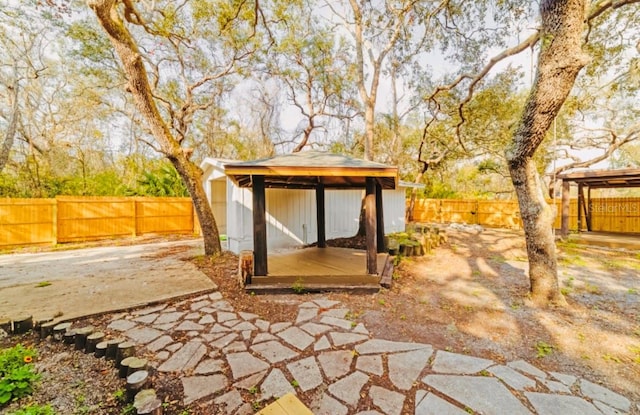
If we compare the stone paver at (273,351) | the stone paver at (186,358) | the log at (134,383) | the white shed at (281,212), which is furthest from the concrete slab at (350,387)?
the white shed at (281,212)

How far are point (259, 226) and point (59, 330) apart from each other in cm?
258

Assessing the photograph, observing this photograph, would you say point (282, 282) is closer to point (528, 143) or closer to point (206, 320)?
point (206, 320)

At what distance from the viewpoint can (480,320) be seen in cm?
349

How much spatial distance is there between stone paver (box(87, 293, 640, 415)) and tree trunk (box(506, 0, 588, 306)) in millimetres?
1989

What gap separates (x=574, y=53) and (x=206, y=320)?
18.0 ft

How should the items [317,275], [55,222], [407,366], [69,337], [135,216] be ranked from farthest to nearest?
[135,216] → [55,222] → [317,275] → [69,337] → [407,366]

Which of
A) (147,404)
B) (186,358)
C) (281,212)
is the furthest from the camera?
(281,212)

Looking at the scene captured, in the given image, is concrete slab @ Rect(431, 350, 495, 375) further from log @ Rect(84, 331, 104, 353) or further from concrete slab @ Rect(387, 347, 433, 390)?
log @ Rect(84, 331, 104, 353)

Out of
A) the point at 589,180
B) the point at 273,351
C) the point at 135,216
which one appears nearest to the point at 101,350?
the point at 273,351

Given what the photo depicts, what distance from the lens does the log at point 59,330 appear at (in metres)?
2.86

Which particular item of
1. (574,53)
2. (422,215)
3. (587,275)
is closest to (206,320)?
(574,53)

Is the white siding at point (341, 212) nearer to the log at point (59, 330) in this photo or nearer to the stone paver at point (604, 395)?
the log at point (59, 330)

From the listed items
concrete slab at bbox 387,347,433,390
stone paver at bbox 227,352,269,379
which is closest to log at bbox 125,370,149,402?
stone paver at bbox 227,352,269,379

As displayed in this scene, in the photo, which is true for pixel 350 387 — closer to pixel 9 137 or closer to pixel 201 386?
pixel 201 386
